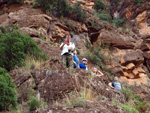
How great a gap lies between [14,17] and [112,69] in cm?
877

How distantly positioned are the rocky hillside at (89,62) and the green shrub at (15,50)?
1.79ft

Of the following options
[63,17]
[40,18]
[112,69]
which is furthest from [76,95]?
[63,17]

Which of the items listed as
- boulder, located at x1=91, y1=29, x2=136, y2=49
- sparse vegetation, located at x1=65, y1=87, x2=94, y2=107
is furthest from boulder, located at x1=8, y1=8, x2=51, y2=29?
sparse vegetation, located at x1=65, y1=87, x2=94, y2=107

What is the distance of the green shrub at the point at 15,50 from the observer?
8.64 meters

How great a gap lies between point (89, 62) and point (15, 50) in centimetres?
644

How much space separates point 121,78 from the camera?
16.0 metres

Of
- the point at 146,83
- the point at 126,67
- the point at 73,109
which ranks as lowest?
the point at 146,83

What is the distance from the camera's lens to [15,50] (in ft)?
29.4

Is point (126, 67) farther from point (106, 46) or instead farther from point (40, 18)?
point (40, 18)

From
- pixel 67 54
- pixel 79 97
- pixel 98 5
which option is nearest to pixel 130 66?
pixel 67 54

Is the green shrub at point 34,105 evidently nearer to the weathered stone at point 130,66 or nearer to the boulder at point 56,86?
the boulder at point 56,86

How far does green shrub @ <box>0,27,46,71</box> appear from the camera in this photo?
28.3 feet

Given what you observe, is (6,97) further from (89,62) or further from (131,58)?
(131,58)

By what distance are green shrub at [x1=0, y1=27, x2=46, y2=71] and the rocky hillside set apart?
1.79 ft
